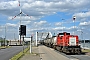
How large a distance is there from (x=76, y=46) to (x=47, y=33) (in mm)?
70071

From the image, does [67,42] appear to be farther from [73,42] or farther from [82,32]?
[82,32]

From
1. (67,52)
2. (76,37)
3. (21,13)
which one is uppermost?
(21,13)

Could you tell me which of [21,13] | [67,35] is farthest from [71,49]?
[21,13]

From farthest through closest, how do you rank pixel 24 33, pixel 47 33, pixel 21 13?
pixel 47 33
pixel 21 13
pixel 24 33

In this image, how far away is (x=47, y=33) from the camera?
356ft

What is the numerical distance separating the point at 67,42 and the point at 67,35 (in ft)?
6.96

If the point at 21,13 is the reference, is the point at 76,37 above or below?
below

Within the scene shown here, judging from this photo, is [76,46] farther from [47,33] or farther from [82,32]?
[47,33]

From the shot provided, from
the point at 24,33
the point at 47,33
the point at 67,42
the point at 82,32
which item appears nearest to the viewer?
the point at 24,33

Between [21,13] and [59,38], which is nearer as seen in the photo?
[21,13]

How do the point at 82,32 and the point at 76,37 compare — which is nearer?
the point at 76,37

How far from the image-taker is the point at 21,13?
140ft

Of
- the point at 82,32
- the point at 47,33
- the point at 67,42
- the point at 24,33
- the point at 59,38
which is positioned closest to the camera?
the point at 24,33

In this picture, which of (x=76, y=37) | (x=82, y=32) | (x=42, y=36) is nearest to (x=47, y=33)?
(x=42, y=36)
